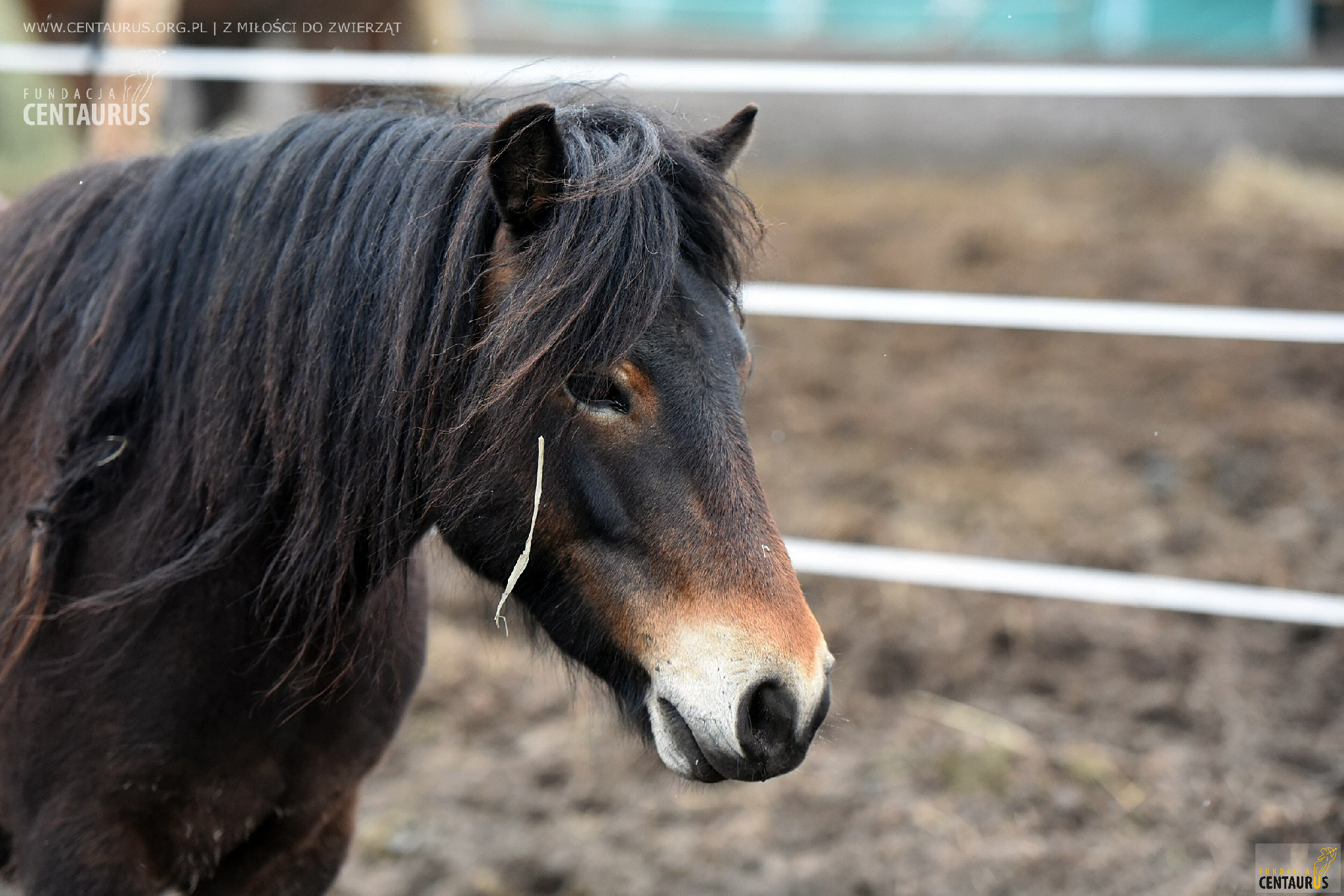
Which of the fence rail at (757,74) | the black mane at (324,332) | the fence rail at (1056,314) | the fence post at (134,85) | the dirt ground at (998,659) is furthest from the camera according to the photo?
the fence post at (134,85)

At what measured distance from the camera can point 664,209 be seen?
1.53 m

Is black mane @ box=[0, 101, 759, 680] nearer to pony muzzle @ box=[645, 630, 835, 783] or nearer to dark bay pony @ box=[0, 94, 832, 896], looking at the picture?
dark bay pony @ box=[0, 94, 832, 896]

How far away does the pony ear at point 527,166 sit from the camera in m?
1.42

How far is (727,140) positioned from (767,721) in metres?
1.01

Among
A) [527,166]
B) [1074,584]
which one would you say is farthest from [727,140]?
[1074,584]

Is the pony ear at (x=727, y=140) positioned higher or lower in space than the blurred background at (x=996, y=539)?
higher

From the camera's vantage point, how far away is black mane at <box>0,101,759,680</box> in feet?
4.85

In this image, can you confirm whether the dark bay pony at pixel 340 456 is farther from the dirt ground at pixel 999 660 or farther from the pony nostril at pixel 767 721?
the dirt ground at pixel 999 660

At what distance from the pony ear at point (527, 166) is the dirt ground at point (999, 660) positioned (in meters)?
0.68

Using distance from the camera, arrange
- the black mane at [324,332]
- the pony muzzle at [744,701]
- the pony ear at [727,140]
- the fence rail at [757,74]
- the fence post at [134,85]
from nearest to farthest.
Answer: the pony muzzle at [744,701] → the black mane at [324,332] → the pony ear at [727,140] → the fence rail at [757,74] → the fence post at [134,85]

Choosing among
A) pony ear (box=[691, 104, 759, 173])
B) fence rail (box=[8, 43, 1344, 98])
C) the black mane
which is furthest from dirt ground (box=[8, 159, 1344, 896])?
fence rail (box=[8, 43, 1344, 98])

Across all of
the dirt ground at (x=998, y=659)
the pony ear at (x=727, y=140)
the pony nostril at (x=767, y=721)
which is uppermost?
the pony ear at (x=727, y=140)

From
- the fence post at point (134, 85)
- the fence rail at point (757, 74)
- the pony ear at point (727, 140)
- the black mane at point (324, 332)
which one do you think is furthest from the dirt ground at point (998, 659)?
the fence post at point (134, 85)

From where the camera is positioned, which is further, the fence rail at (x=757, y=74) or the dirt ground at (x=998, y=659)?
the fence rail at (x=757, y=74)
